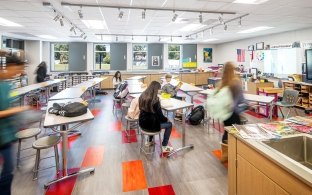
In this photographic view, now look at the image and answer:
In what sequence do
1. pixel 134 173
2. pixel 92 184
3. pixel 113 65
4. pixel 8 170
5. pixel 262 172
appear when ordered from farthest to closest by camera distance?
pixel 113 65 < pixel 134 173 < pixel 92 184 < pixel 8 170 < pixel 262 172

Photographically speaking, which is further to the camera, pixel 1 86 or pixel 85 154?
pixel 85 154

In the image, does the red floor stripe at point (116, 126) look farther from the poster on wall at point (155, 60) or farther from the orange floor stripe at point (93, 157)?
the poster on wall at point (155, 60)

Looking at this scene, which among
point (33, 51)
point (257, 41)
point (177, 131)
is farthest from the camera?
point (33, 51)

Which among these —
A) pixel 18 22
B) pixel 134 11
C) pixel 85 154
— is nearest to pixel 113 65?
pixel 18 22

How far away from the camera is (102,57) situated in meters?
12.0

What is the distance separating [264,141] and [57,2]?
4.65 metres

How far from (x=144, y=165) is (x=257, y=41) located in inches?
347

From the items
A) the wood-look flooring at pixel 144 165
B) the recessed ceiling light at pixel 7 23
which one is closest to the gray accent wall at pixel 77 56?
the recessed ceiling light at pixel 7 23

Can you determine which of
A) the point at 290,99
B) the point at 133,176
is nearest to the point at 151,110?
the point at 133,176

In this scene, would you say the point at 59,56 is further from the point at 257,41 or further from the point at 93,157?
the point at 257,41

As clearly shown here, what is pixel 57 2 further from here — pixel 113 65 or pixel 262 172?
pixel 113 65

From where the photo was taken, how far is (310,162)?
1665 millimetres

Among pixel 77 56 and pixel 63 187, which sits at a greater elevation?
pixel 77 56

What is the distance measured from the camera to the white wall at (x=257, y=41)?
720cm
